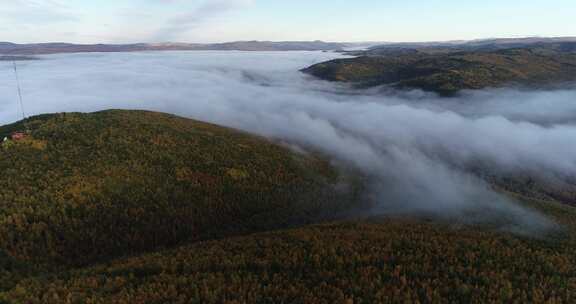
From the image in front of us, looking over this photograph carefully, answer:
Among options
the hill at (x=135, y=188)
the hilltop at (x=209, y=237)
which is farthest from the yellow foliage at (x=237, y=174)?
the hilltop at (x=209, y=237)

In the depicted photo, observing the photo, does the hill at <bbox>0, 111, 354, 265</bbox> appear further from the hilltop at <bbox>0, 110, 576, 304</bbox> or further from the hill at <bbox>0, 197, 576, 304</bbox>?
the hill at <bbox>0, 197, 576, 304</bbox>

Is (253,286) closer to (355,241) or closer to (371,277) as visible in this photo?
(371,277)

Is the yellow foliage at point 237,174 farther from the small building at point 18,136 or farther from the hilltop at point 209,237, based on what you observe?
the small building at point 18,136

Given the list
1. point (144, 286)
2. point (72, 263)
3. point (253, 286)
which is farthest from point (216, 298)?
point (72, 263)

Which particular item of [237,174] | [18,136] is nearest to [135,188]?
[237,174]

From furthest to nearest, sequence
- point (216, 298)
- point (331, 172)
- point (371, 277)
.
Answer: point (331, 172) → point (371, 277) → point (216, 298)

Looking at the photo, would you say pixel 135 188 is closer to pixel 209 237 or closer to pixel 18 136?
pixel 209 237

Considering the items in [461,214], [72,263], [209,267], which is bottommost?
[461,214]

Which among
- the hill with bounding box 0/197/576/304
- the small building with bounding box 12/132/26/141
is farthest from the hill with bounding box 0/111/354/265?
the hill with bounding box 0/197/576/304
